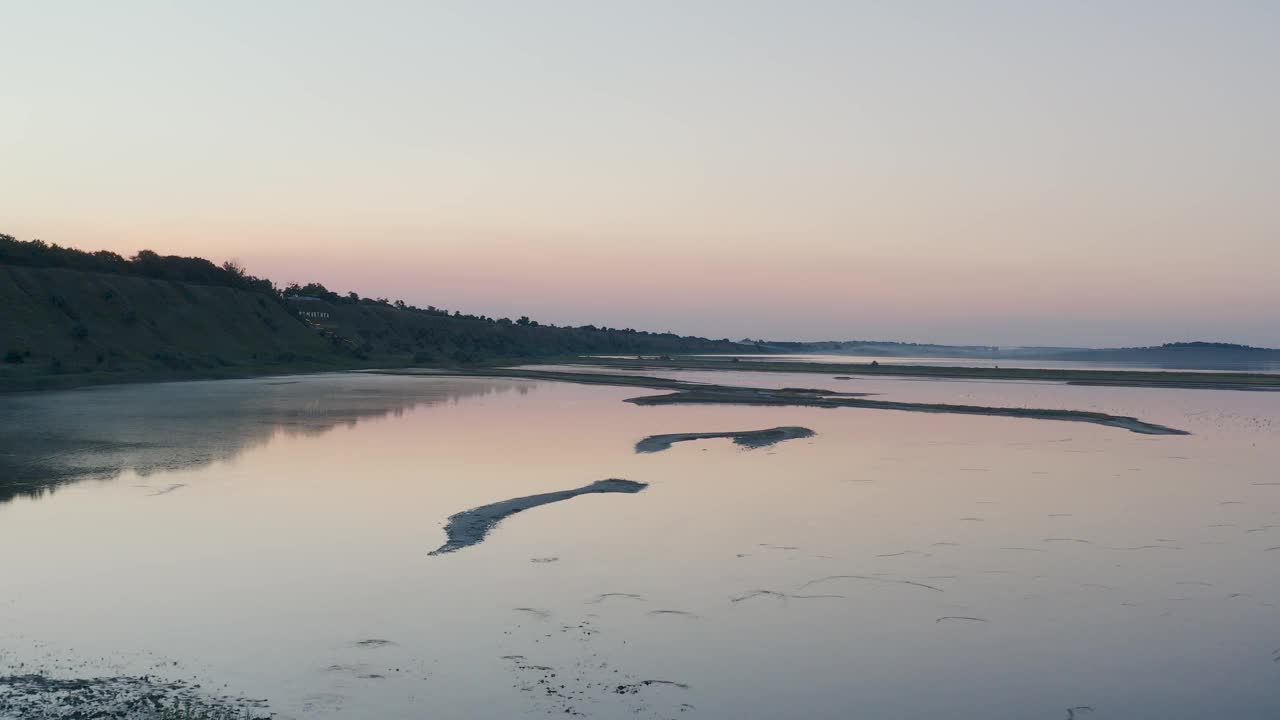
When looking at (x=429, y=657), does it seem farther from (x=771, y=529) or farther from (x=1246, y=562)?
(x=1246, y=562)

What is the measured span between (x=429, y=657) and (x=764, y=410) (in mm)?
36316

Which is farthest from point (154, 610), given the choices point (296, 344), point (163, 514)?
point (296, 344)

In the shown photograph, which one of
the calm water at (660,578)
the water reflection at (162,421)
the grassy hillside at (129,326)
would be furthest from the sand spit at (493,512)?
the grassy hillside at (129,326)

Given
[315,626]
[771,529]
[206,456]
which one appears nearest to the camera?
[315,626]

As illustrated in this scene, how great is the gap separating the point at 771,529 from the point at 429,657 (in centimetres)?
878

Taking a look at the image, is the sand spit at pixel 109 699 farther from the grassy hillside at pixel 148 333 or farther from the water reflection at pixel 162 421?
the grassy hillside at pixel 148 333

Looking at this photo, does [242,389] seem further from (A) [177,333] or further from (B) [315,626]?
(B) [315,626]

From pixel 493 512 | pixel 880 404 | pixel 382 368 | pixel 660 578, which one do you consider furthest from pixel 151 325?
pixel 660 578

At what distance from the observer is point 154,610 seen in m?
11.3

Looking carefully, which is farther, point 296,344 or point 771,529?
point 296,344

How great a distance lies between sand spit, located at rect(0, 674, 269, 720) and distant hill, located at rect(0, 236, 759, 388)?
49.5m

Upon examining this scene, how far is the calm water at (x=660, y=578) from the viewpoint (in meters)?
9.20

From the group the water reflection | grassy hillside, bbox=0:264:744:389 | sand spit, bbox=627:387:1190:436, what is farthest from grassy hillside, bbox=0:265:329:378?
sand spit, bbox=627:387:1190:436

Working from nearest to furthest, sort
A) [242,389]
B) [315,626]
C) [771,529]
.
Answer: [315,626]
[771,529]
[242,389]
